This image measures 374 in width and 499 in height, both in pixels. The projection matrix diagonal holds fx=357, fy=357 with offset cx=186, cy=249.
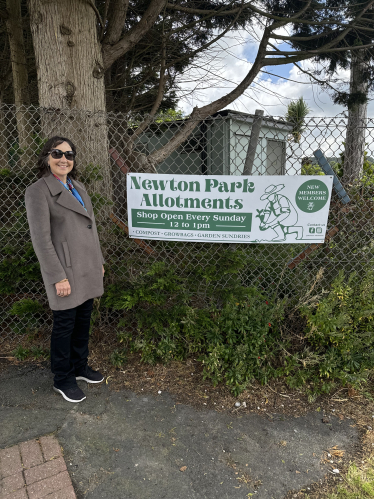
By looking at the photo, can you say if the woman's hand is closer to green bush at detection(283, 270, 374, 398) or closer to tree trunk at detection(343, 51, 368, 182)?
green bush at detection(283, 270, 374, 398)

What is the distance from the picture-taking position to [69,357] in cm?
269

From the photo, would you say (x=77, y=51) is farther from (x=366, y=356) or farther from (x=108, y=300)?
(x=366, y=356)

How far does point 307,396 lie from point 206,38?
197 inches

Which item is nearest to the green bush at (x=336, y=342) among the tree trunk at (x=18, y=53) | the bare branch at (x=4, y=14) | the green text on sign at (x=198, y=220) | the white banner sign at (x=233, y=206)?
the white banner sign at (x=233, y=206)

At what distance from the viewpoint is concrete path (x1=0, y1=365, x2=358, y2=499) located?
1.99 metres

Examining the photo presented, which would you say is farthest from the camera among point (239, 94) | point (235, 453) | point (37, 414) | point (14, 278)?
point (239, 94)

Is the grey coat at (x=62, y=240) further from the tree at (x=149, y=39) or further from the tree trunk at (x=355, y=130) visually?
the tree trunk at (x=355, y=130)

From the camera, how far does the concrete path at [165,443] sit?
1.99 metres

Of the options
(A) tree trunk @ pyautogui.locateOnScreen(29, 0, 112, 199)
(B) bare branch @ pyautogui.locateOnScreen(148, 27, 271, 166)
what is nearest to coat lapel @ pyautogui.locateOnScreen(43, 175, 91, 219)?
(A) tree trunk @ pyautogui.locateOnScreen(29, 0, 112, 199)

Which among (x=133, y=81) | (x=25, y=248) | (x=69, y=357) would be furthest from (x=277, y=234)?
(x=133, y=81)

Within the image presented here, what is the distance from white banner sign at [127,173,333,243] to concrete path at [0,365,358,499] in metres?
1.37

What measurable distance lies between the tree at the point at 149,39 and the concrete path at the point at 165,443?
2120 mm

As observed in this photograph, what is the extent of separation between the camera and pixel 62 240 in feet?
7.91

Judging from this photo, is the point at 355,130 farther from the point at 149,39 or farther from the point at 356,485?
the point at 356,485
